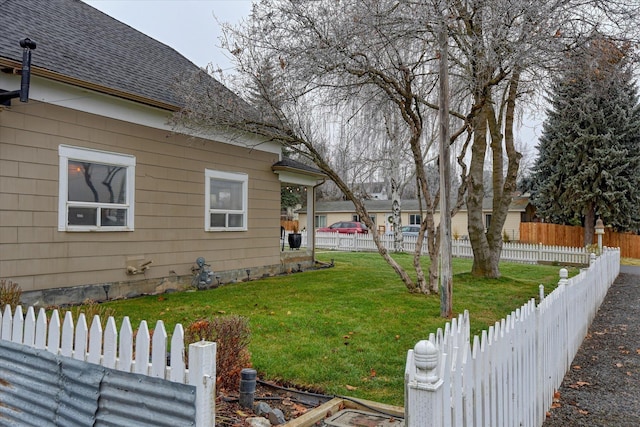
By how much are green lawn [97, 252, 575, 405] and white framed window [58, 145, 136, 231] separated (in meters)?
1.50

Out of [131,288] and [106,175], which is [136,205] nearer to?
[106,175]

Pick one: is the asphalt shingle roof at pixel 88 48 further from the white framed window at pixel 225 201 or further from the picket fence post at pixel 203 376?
the picket fence post at pixel 203 376

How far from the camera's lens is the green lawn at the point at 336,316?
445 centimetres

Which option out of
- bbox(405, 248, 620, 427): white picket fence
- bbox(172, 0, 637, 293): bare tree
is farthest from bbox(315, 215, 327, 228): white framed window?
bbox(405, 248, 620, 427): white picket fence

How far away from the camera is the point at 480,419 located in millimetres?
2410

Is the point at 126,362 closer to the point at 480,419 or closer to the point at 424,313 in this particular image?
the point at 480,419

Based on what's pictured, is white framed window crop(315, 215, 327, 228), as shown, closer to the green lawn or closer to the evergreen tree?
the evergreen tree

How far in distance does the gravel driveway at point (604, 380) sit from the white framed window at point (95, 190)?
741 centimetres

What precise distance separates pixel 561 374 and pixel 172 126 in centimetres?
801

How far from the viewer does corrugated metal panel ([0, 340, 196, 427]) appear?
97.4 inches

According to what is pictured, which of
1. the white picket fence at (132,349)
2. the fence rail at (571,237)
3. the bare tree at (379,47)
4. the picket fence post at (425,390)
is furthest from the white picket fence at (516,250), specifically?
the picket fence post at (425,390)

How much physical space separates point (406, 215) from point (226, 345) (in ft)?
113

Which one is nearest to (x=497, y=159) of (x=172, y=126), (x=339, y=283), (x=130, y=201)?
(x=339, y=283)

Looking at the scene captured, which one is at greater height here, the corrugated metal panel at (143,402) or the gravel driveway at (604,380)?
the corrugated metal panel at (143,402)
